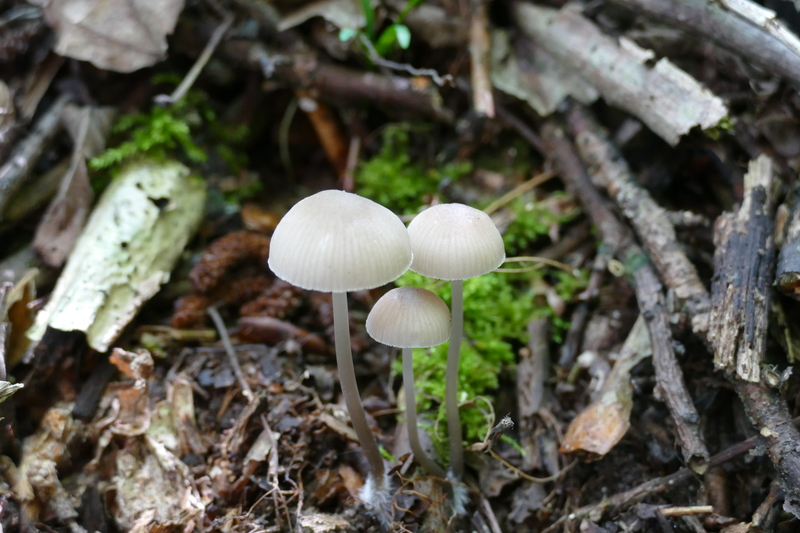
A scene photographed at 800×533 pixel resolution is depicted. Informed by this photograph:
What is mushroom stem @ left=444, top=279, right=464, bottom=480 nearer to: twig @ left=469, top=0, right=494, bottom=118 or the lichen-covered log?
twig @ left=469, top=0, right=494, bottom=118

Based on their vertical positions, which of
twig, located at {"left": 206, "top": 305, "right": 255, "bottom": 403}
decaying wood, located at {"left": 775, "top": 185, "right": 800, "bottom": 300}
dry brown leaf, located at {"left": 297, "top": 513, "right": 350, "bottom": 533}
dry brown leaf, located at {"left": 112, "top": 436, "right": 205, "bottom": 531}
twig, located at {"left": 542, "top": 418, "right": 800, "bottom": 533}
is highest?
decaying wood, located at {"left": 775, "top": 185, "right": 800, "bottom": 300}

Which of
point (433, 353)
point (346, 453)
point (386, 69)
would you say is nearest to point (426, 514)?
point (346, 453)

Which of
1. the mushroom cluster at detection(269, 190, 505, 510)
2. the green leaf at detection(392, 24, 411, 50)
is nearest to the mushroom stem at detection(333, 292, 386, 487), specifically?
the mushroom cluster at detection(269, 190, 505, 510)

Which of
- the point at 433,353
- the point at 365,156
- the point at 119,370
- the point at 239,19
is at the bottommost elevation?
the point at 119,370

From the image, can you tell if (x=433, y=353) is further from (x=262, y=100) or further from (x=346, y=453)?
(x=262, y=100)

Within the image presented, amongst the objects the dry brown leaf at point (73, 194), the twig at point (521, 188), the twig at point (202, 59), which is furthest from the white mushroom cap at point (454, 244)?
the twig at point (202, 59)

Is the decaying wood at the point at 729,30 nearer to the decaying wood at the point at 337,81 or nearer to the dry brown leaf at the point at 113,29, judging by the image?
the decaying wood at the point at 337,81

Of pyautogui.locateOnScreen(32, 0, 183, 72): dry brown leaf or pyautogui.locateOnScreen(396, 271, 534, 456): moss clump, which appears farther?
pyautogui.locateOnScreen(32, 0, 183, 72): dry brown leaf
